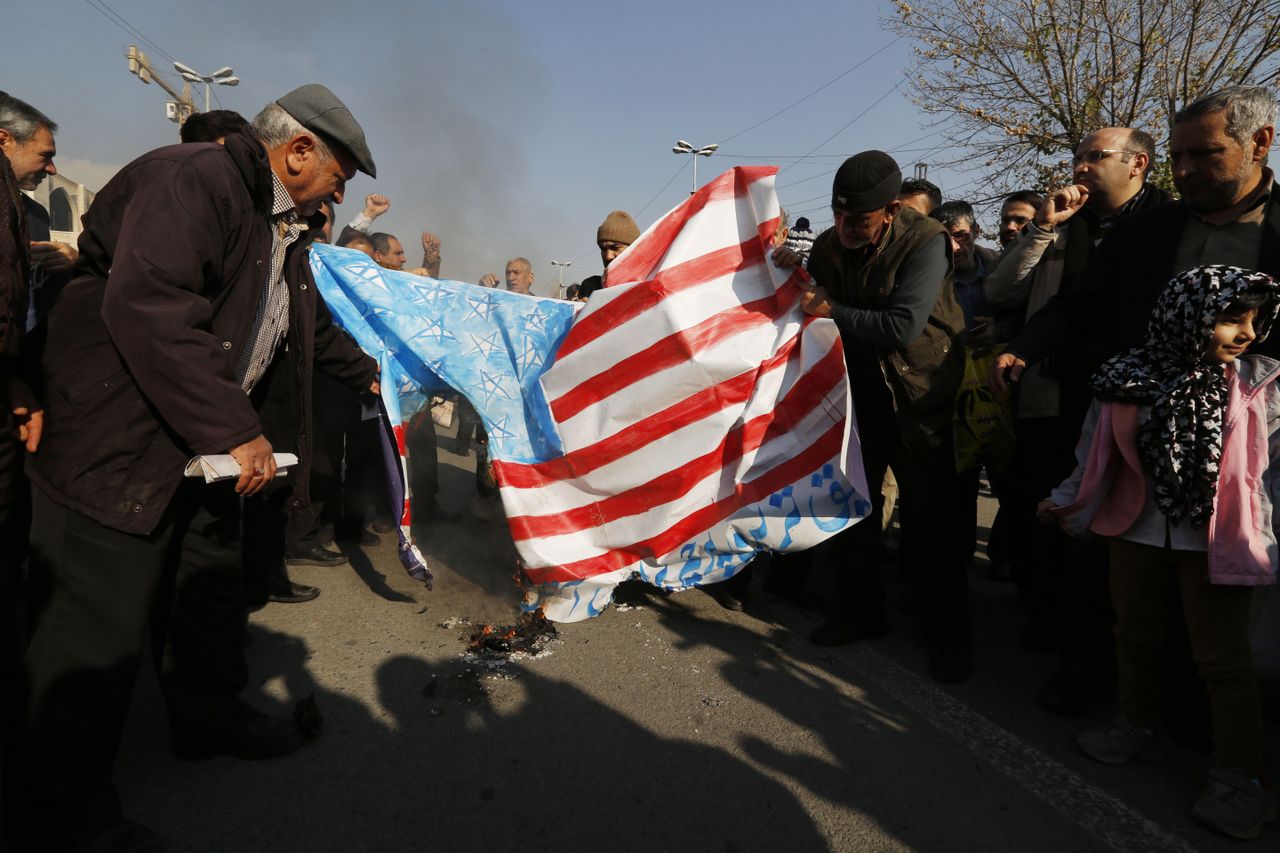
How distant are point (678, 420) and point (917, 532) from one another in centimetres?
122

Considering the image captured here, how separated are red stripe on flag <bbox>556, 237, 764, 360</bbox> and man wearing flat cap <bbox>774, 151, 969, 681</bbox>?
0.18 m

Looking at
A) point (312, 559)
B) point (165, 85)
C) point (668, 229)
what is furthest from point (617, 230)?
point (165, 85)

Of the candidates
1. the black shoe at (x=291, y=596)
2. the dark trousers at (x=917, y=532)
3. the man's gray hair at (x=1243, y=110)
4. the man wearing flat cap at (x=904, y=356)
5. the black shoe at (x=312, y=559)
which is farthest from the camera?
the black shoe at (x=312, y=559)

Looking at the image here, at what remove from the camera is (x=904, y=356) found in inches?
130

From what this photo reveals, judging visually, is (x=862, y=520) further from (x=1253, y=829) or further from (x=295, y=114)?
(x=295, y=114)

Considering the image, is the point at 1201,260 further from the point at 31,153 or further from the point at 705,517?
the point at 31,153

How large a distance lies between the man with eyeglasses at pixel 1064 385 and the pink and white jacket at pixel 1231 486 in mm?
576

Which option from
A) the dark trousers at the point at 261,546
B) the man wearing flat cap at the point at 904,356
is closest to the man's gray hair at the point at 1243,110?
the man wearing flat cap at the point at 904,356

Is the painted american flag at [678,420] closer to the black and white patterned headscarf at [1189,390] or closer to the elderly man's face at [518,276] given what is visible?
the black and white patterned headscarf at [1189,390]

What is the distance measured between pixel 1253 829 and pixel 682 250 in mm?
2940

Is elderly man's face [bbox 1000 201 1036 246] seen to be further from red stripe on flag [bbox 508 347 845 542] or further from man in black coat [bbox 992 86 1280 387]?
red stripe on flag [bbox 508 347 845 542]

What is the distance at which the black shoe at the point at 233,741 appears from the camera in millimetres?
2502

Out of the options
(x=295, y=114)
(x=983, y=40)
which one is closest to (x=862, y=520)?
(x=295, y=114)

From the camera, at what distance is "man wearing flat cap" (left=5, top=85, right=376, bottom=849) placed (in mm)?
1979
